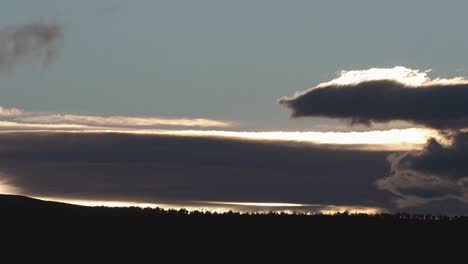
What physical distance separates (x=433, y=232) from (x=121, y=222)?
24389mm

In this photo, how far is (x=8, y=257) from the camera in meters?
81.8

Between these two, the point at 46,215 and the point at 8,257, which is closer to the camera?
the point at 8,257

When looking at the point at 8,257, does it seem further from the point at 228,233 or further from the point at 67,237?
the point at 228,233

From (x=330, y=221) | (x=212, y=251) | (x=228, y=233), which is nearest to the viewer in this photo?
(x=212, y=251)

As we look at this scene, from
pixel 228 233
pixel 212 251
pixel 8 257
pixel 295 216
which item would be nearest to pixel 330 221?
pixel 295 216

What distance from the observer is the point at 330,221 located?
102688mm

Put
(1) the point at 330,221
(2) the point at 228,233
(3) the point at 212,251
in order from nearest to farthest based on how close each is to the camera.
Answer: (3) the point at 212,251, (2) the point at 228,233, (1) the point at 330,221

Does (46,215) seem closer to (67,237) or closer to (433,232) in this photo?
A: (67,237)

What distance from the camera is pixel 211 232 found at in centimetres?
9469

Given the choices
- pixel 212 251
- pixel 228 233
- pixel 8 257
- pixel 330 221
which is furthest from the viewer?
pixel 330 221

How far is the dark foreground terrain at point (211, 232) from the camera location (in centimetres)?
8669

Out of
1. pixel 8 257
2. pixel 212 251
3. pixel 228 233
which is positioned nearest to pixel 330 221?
pixel 228 233

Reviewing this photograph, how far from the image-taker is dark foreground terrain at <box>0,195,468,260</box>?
8669cm

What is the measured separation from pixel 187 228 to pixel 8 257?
1803 centimetres
